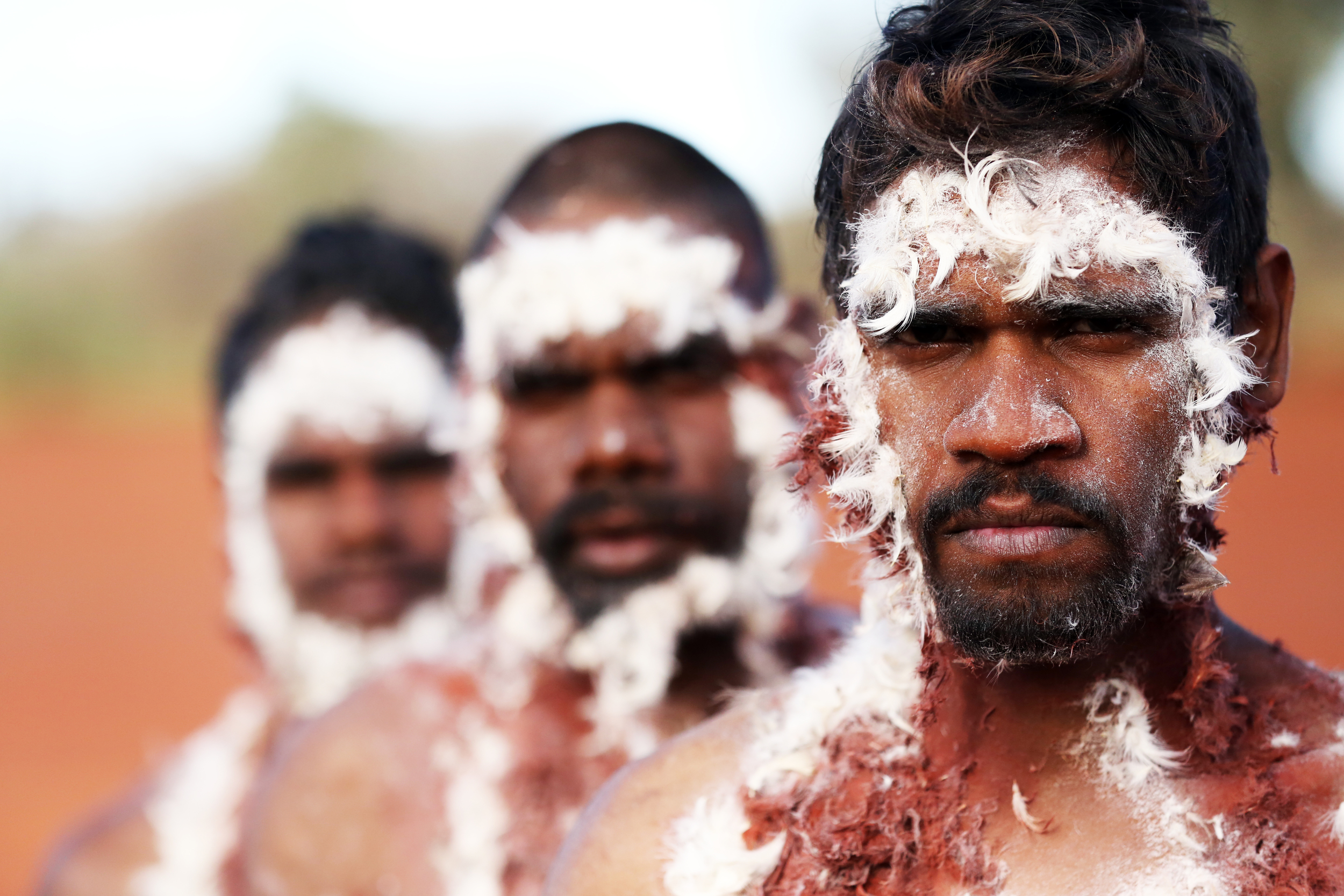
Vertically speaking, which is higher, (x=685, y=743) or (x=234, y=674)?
(x=685, y=743)

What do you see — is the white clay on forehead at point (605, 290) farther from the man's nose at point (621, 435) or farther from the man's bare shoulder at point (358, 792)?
the man's bare shoulder at point (358, 792)

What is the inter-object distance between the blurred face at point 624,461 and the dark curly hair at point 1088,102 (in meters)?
1.18

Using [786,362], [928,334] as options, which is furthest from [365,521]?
[928,334]

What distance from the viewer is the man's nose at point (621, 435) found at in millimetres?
3275

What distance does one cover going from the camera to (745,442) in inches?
137

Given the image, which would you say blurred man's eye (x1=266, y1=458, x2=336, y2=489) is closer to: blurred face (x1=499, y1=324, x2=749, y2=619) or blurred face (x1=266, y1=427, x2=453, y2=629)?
blurred face (x1=266, y1=427, x2=453, y2=629)

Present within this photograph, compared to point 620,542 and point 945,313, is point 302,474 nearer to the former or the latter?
point 620,542

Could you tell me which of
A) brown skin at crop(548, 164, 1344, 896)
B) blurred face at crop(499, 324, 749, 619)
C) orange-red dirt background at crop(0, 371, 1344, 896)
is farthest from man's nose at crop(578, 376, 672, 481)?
orange-red dirt background at crop(0, 371, 1344, 896)

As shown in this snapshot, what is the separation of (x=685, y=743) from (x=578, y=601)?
1087 millimetres

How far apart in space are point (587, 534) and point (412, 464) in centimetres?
119

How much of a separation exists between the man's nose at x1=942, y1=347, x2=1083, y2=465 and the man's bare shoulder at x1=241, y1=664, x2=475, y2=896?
2054 mm

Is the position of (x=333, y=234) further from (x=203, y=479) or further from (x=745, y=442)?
(x=203, y=479)

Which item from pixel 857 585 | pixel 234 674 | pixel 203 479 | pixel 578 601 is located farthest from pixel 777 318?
pixel 203 479

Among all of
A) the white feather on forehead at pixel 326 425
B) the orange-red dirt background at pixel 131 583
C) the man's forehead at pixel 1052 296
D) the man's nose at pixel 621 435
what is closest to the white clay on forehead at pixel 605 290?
the man's nose at pixel 621 435
